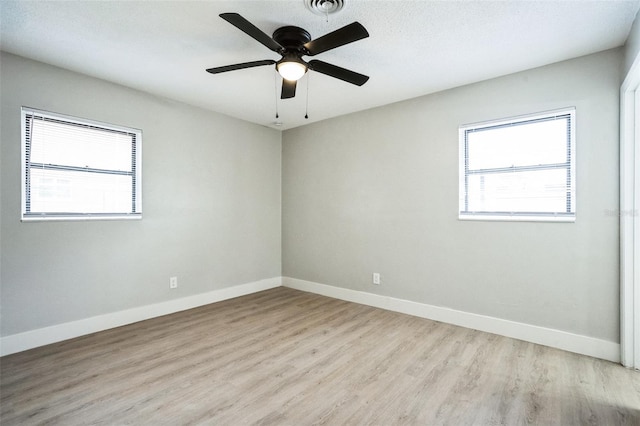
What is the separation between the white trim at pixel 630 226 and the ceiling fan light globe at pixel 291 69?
98.0 inches

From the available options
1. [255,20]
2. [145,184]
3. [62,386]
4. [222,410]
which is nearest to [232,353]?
[222,410]

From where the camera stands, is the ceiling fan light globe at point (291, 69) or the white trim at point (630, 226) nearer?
the ceiling fan light globe at point (291, 69)

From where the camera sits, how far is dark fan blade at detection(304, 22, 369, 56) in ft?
5.97

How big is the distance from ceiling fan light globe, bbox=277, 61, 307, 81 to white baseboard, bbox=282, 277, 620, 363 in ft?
9.34

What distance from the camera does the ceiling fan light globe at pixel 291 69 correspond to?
2.22m

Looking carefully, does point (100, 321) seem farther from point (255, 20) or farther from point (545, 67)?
point (545, 67)

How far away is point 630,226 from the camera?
242 centimetres

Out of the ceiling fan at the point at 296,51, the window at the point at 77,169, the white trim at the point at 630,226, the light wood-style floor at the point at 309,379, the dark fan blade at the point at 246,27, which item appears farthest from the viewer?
the window at the point at 77,169

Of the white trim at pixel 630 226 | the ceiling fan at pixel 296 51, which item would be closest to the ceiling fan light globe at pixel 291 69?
the ceiling fan at pixel 296 51

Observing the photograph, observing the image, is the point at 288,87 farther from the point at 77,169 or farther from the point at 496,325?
the point at 496,325

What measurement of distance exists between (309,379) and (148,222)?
2601mm

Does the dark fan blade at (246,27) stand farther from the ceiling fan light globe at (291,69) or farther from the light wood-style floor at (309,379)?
the light wood-style floor at (309,379)

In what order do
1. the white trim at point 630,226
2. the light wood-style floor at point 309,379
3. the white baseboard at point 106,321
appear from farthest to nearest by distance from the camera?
the white baseboard at point 106,321 < the white trim at point 630,226 < the light wood-style floor at point 309,379

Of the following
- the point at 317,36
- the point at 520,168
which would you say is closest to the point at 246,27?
the point at 317,36
